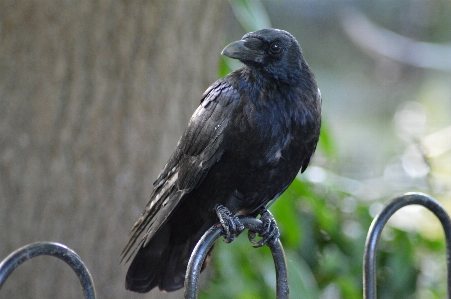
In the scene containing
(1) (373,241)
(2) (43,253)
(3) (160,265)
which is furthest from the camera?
(3) (160,265)

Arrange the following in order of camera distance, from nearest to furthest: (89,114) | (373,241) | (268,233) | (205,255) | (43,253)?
1. (43,253)
2. (205,255)
3. (373,241)
4. (268,233)
5. (89,114)

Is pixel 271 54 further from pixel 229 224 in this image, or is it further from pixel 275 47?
pixel 229 224

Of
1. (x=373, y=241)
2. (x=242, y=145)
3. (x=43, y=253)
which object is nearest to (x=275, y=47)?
(x=242, y=145)

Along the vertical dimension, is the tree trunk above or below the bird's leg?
above

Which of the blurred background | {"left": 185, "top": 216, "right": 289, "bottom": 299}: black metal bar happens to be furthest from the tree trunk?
{"left": 185, "top": 216, "right": 289, "bottom": 299}: black metal bar

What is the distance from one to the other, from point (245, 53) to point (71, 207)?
1310mm

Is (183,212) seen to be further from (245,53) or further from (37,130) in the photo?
(37,130)

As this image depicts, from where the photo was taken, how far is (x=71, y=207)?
281 cm

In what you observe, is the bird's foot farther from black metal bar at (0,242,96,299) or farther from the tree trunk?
the tree trunk

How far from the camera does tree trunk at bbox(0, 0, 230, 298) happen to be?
2.70 metres

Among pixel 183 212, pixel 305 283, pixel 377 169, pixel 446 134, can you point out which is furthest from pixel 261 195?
pixel 377 169

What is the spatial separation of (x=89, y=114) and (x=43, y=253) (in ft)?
5.00

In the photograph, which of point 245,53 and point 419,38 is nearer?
point 245,53

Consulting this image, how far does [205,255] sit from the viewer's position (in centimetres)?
Answer: 162
